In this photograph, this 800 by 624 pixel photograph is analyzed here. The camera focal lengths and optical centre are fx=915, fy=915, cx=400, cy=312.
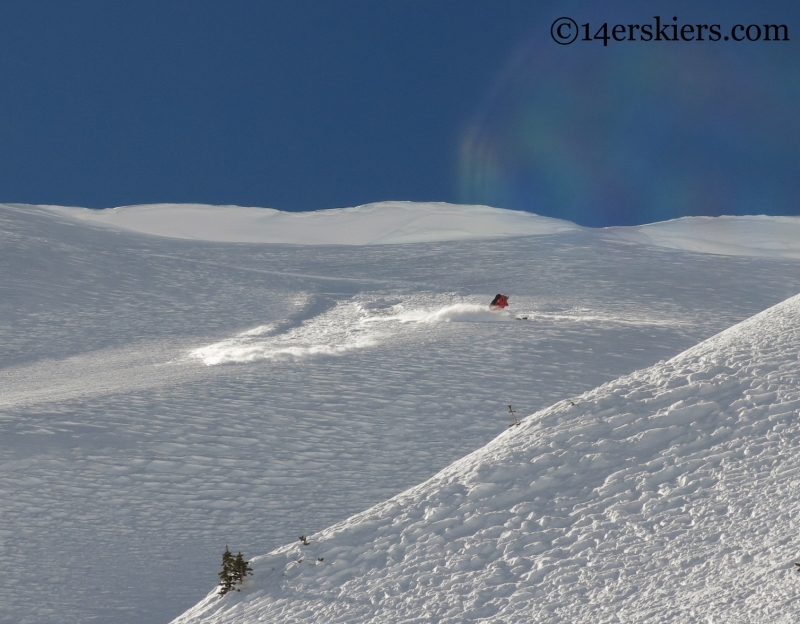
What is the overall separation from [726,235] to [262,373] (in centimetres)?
2420

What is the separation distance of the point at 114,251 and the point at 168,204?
16.4 meters

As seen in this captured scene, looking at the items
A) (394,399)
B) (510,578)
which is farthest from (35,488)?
(510,578)

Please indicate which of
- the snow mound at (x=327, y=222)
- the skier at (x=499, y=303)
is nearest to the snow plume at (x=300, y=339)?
the skier at (x=499, y=303)

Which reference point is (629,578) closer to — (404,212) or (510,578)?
(510,578)

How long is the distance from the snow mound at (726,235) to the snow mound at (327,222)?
9.29ft

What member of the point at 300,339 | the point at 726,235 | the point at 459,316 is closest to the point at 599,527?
the point at 300,339

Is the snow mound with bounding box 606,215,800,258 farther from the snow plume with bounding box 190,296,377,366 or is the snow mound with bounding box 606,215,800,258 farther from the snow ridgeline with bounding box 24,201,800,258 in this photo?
the snow plume with bounding box 190,296,377,366

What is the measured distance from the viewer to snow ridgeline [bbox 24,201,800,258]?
30.3 m

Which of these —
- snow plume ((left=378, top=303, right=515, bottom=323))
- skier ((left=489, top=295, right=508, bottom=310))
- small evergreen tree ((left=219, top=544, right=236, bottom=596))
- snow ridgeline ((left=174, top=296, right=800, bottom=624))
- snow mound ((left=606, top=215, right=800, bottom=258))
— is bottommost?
small evergreen tree ((left=219, top=544, right=236, bottom=596))

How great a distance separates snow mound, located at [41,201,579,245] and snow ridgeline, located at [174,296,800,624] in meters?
24.2

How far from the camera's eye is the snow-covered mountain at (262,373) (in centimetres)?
675

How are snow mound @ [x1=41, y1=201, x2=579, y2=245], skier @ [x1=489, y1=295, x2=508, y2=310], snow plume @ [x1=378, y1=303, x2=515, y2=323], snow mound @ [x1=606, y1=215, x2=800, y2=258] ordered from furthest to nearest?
snow mound @ [x1=41, y1=201, x2=579, y2=245]
snow mound @ [x1=606, y1=215, x2=800, y2=258]
skier @ [x1=489, y1=295, x2=508, y2=310]
snow plume @ [x1=378, y1=303, x2=515, y2=323]

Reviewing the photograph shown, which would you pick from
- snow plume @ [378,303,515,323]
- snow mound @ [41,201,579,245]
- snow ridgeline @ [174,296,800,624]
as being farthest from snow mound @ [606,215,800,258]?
snow ridgeline @ [174,296,800,624]

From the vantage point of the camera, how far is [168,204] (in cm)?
3884
